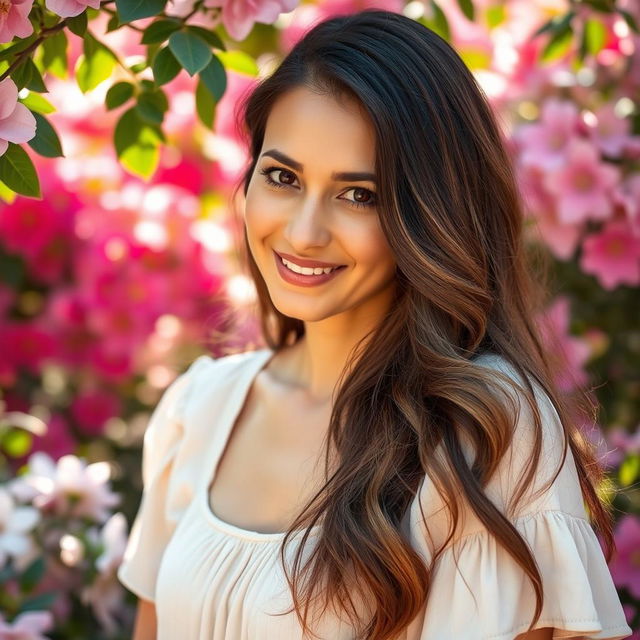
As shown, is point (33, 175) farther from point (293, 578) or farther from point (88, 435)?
point (88, 435)

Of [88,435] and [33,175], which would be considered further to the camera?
[88,435]

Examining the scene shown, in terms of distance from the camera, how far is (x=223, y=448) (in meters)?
1.88

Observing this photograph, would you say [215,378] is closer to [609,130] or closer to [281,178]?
[281,178]

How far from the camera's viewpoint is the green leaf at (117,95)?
63.9 inches

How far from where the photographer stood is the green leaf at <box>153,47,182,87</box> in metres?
1.47

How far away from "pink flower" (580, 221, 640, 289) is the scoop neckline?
79 centimetres

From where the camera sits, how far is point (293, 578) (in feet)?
4.94

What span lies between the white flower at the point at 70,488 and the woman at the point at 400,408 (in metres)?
0.52

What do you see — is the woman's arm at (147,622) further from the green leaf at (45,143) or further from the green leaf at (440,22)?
the green leaf at (440,22)

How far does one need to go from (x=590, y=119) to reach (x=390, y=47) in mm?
929

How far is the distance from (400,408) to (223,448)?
432 millimetres

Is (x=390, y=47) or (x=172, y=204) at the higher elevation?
(x=390, y=47)

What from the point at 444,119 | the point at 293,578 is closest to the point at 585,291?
the point at 444,119

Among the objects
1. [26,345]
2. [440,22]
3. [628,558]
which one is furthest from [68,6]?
[26,345]
